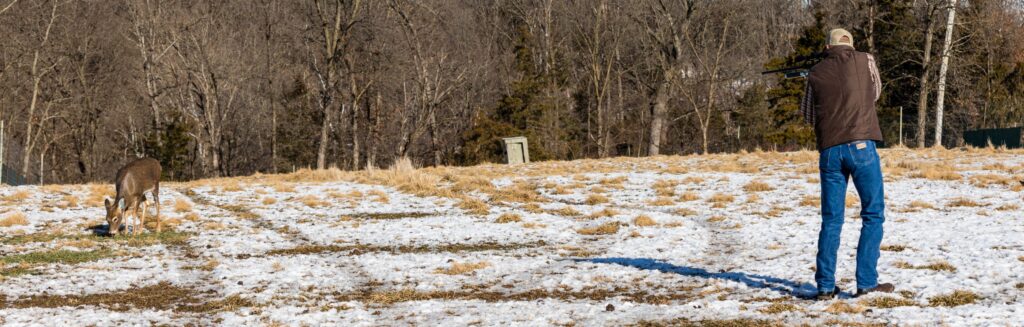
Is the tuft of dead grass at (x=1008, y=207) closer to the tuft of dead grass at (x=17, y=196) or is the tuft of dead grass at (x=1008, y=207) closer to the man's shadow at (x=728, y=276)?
the man's shadow at (x=728, y=276)

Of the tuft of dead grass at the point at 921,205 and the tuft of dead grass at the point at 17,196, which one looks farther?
the tuft of dead grass at the point at 17,196

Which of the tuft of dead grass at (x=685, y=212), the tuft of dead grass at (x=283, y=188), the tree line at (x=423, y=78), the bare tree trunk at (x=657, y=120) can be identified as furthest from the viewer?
the tree line at (x=423, y=78)

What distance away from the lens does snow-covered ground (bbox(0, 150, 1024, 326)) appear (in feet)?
25.3

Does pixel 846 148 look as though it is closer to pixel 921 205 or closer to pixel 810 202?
pixel 921 205

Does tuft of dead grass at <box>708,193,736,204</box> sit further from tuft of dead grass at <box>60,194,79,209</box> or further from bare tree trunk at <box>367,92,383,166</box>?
bare tree trunk at <box>367,92,383,166</box>

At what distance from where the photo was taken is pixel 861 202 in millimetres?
7355

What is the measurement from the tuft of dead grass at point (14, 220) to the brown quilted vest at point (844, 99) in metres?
14.1

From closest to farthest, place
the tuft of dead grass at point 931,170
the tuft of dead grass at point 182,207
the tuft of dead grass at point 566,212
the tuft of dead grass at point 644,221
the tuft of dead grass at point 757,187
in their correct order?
the tuft of dead grass at point 644,221
the tuft of dead grass at point 566,212
the tuft of dead grass at point 182,207
the tuft of dead grass at point 757,187
the tuft of dead grass at point 931,170

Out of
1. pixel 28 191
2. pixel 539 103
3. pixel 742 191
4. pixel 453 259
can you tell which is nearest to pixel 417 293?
pixel 453 259

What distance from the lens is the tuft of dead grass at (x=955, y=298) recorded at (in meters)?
7.12

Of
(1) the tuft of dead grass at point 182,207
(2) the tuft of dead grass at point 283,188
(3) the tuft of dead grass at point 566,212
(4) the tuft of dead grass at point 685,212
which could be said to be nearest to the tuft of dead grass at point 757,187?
(4) the tuft of dead grass at point 685,212

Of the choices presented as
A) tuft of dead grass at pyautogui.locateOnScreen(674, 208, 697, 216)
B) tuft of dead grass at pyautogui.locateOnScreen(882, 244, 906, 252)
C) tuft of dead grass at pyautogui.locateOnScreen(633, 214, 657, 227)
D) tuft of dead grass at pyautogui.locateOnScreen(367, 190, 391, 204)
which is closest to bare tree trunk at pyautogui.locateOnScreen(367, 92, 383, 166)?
tuft of dead grass at pyautogui.locateOnScreen(367, 190, 391, 204)

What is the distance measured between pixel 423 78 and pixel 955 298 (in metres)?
46.3

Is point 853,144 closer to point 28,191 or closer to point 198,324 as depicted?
point 198,324
